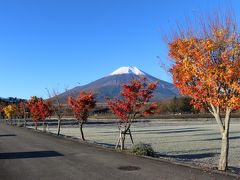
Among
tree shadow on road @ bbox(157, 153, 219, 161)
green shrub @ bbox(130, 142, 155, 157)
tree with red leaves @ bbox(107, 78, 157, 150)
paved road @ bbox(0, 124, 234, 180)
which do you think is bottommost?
tree shadow on road @ bbox(157, 153, 219, 161)

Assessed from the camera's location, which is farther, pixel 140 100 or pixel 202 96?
pixel 140 100

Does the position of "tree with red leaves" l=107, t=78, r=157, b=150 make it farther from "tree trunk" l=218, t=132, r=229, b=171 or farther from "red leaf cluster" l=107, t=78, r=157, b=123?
"tree trunk" l=218, t=132, r=229, b=171

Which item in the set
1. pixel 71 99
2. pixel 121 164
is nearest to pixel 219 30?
pixel 121 164

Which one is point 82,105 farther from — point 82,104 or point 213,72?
point 213,72

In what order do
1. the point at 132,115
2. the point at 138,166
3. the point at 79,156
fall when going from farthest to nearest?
the point at 132,115
the point at 79,156
the point at 138,166

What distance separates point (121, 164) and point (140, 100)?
33.3ft

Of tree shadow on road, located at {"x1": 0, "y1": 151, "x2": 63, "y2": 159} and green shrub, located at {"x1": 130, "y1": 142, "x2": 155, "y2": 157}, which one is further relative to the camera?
tree shadow on road, located at {"x1": 0, "y1": 151, "x2": 63, "y2": 159}

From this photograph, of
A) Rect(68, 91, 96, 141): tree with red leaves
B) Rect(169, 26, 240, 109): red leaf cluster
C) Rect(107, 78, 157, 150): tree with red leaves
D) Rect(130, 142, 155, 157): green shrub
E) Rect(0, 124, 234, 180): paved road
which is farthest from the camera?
Rect(68, 91, 96, 141): tree with red leaves

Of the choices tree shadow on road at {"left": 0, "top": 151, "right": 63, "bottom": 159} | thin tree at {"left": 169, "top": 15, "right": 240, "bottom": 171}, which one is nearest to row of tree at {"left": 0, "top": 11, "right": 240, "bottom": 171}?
thin tree at {"left": 169, "top": 15, "right": 240, "bottom": 171}

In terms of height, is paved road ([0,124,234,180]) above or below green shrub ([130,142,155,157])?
below

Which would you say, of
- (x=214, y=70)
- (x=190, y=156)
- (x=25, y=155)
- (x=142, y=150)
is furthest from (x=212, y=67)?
(x=190, y=156)

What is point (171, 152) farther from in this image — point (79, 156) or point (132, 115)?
point (79, 156)

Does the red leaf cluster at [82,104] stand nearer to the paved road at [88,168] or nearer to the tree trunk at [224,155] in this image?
the paved road at [88,168]

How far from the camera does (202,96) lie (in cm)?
1419
